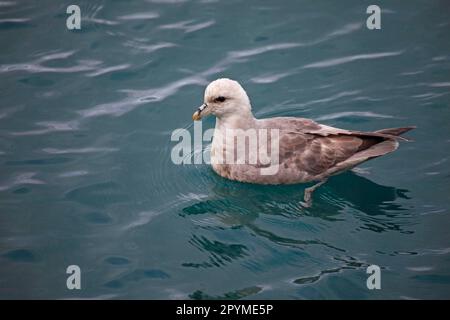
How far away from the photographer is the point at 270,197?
8227 millimetres

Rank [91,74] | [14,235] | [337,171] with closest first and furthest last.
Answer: [14,235]
[337,171]
[91,74]

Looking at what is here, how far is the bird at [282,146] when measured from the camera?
823cm

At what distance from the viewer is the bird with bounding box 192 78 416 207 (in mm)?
8234

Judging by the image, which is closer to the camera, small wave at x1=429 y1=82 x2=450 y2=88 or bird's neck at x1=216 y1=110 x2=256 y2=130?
bird's neck at x1=216 y1=110 x2=256 y2=130

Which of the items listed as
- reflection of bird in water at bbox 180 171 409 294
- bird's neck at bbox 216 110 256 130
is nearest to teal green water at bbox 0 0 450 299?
reflection of bird in water at bbox 180 171 409 294

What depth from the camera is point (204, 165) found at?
29.1 feet

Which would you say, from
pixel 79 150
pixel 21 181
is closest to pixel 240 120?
pixel 79 150

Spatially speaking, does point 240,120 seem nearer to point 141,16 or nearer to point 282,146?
point 282,146

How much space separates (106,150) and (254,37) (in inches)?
136

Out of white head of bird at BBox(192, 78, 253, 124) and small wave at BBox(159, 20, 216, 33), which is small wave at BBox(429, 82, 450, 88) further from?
small wave at BBox(159, 20, 216, 33)

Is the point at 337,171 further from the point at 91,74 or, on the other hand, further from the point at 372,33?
the point at 91,74

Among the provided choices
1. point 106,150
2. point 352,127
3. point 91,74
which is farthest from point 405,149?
point 91,74

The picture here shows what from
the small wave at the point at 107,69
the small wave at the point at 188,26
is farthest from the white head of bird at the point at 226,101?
the small wave at the point at 188,26

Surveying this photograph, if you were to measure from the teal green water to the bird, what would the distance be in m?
0.22
